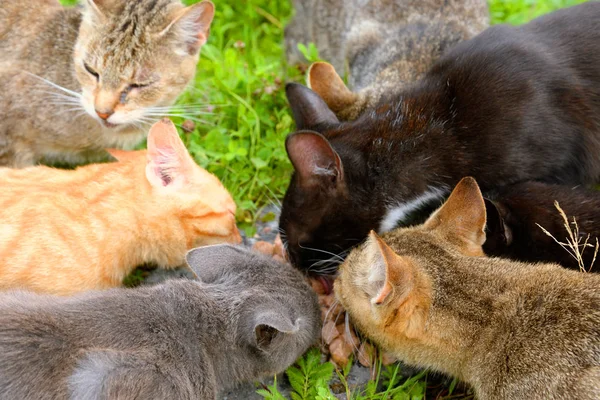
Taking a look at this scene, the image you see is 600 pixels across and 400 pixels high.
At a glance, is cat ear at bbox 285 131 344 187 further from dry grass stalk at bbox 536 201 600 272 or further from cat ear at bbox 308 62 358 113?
dry grass stalk at bbox 536 201 600 272

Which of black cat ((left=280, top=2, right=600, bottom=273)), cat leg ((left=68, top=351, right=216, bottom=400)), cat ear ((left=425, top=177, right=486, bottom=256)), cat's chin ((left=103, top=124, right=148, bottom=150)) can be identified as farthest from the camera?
cat's chin ((left=103, top=124, right=148, bottom=150))

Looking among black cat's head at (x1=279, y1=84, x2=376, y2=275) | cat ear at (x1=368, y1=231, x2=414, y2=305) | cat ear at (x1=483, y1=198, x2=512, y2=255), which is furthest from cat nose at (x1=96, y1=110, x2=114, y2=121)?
cat ear at (x1=483, y1=198, x2=512, y2=255)

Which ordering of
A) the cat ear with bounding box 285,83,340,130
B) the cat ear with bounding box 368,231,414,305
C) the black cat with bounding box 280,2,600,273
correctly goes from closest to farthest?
the cat ear with bounding box 368,231,414,305
the black cat with bounding box 280,2,600,273
the cat ear with bounding box 285,83,340,130

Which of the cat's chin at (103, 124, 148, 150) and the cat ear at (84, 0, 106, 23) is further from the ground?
the cat ear at (84, 0, 106, 23)

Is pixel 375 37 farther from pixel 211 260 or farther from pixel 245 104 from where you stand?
pixel 211 260

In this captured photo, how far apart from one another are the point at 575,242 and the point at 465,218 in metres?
0.58

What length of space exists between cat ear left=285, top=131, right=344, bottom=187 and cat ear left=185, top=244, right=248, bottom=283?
65 centimetres

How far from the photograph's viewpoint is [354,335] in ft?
12.2

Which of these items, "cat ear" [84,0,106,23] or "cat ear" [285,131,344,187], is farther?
"cat ear" [84,0,106,23]

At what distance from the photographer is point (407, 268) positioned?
2916mm

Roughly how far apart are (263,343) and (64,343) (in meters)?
0.92

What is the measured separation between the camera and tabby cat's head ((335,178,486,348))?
9.51 feet

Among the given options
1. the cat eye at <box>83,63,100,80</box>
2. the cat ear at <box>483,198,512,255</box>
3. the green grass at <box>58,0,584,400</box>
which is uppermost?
the cat eye at <box>83,63,100,80</box>

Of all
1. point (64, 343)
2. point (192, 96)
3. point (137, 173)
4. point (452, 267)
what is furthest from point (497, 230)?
point (192, 96)
